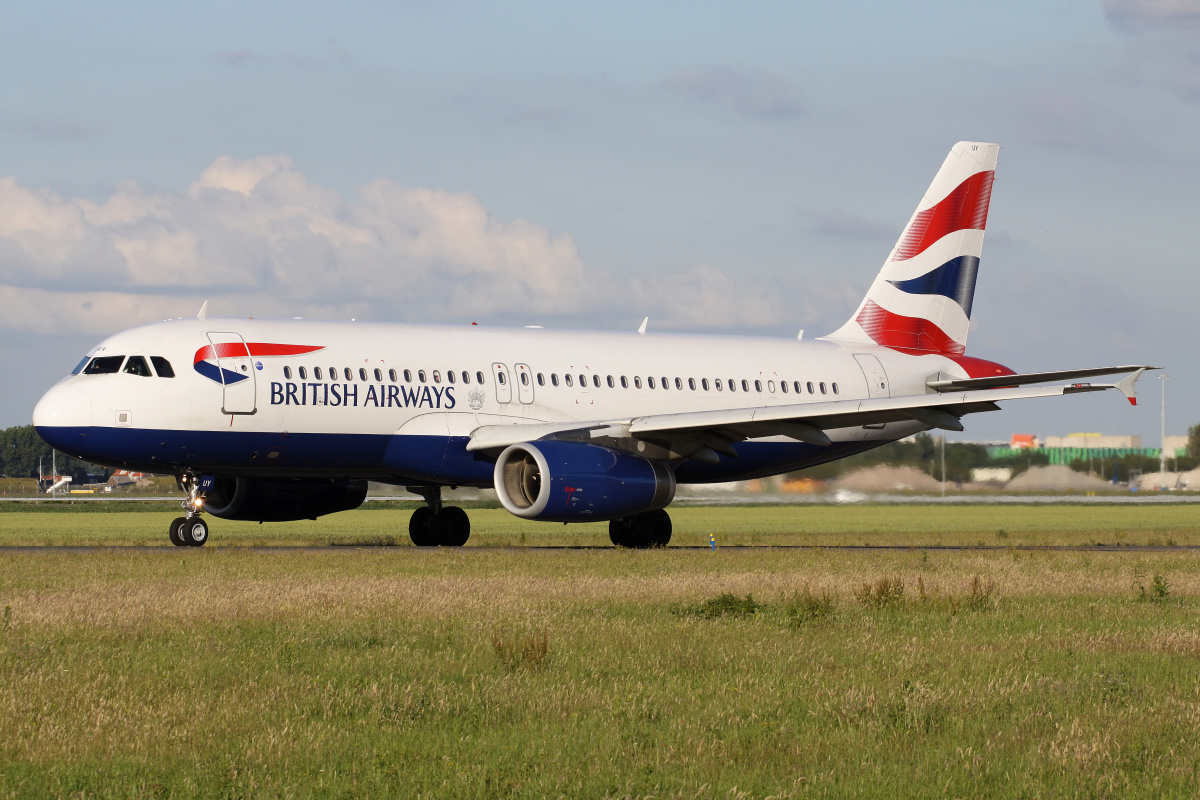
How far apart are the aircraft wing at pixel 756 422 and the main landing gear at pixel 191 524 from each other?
477 cm

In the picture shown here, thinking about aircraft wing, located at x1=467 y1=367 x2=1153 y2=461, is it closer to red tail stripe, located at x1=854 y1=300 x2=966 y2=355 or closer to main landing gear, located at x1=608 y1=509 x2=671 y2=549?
main landing gear, located at x1=608 y1=509 x2=671 y2=549

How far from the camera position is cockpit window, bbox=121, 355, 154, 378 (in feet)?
76.7

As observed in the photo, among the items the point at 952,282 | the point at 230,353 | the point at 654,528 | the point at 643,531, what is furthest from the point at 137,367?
the point at 952,282

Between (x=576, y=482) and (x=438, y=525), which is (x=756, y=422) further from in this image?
(x=438, y=525)

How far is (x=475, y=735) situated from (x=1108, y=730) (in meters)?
3.63

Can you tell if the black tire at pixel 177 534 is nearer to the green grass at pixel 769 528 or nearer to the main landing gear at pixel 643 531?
the green grass at pixel 769 528

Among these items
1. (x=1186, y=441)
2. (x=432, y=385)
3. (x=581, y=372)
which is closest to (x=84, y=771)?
(x=432, y=385)

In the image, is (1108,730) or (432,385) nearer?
(1108,730)

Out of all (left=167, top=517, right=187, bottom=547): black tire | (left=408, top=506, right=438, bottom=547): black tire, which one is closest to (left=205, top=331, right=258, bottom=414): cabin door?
(left=167, top=517, right=187, bottom=547): black tire

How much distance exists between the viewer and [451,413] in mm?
25312

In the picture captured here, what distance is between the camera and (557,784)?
7027 mm

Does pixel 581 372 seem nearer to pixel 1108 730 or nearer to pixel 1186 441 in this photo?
pixel 1108 730

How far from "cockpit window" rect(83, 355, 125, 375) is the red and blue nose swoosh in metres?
1.29

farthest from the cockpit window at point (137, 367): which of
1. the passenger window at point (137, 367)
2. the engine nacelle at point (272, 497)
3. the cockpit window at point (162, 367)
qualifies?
the engine nacelle at point (272, 497)
